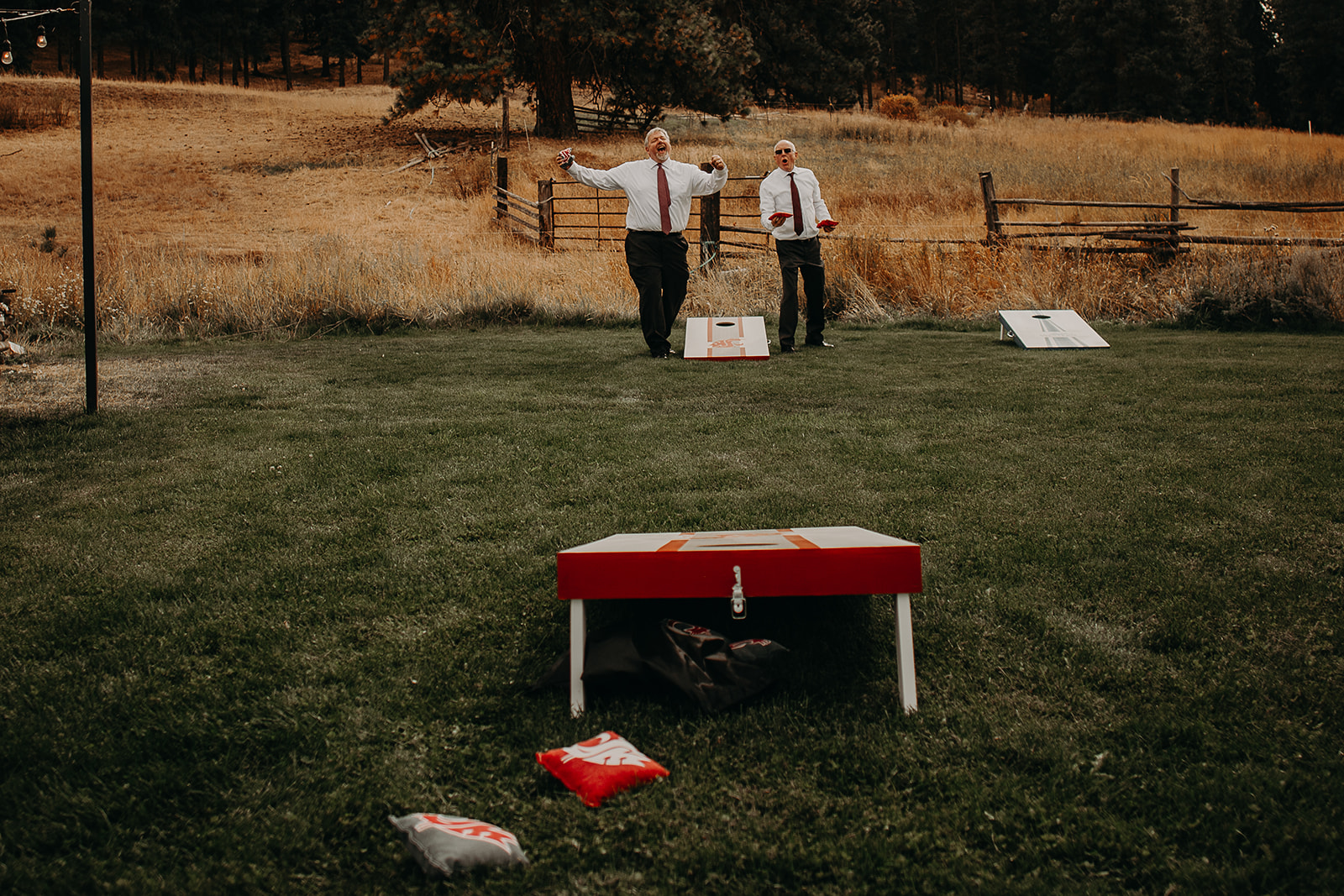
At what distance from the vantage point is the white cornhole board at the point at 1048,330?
9.13m

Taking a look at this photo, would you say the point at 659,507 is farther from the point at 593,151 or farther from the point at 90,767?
the point at 593,151

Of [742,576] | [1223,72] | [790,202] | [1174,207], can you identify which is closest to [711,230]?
[790,202]

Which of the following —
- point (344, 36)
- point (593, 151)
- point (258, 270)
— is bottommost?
point (258, 270)

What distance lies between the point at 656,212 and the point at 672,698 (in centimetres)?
687

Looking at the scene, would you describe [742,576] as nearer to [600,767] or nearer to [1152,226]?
[600,767]

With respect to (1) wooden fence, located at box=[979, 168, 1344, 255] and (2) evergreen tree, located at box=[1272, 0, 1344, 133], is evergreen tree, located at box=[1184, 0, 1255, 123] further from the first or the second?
(1) wooden fence, located at box=[979, 168, 1344, 255]

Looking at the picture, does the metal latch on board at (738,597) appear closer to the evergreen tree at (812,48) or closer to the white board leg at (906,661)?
the white board leg at (906,661)

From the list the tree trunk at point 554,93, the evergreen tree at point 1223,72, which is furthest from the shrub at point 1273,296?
the evergreen tree at point 1223,72

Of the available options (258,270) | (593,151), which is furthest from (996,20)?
(258,270)

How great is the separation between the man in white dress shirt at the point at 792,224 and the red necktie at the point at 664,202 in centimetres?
89

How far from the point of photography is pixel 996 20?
2515 inches

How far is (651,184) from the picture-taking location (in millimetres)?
8727

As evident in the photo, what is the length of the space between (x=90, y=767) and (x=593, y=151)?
26339mm

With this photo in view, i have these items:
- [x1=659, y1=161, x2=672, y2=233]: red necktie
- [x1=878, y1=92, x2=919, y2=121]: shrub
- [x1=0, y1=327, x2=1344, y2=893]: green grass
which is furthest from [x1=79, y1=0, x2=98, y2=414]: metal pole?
[x1=878, y1=92, x2=919, y2=121]: shrub
